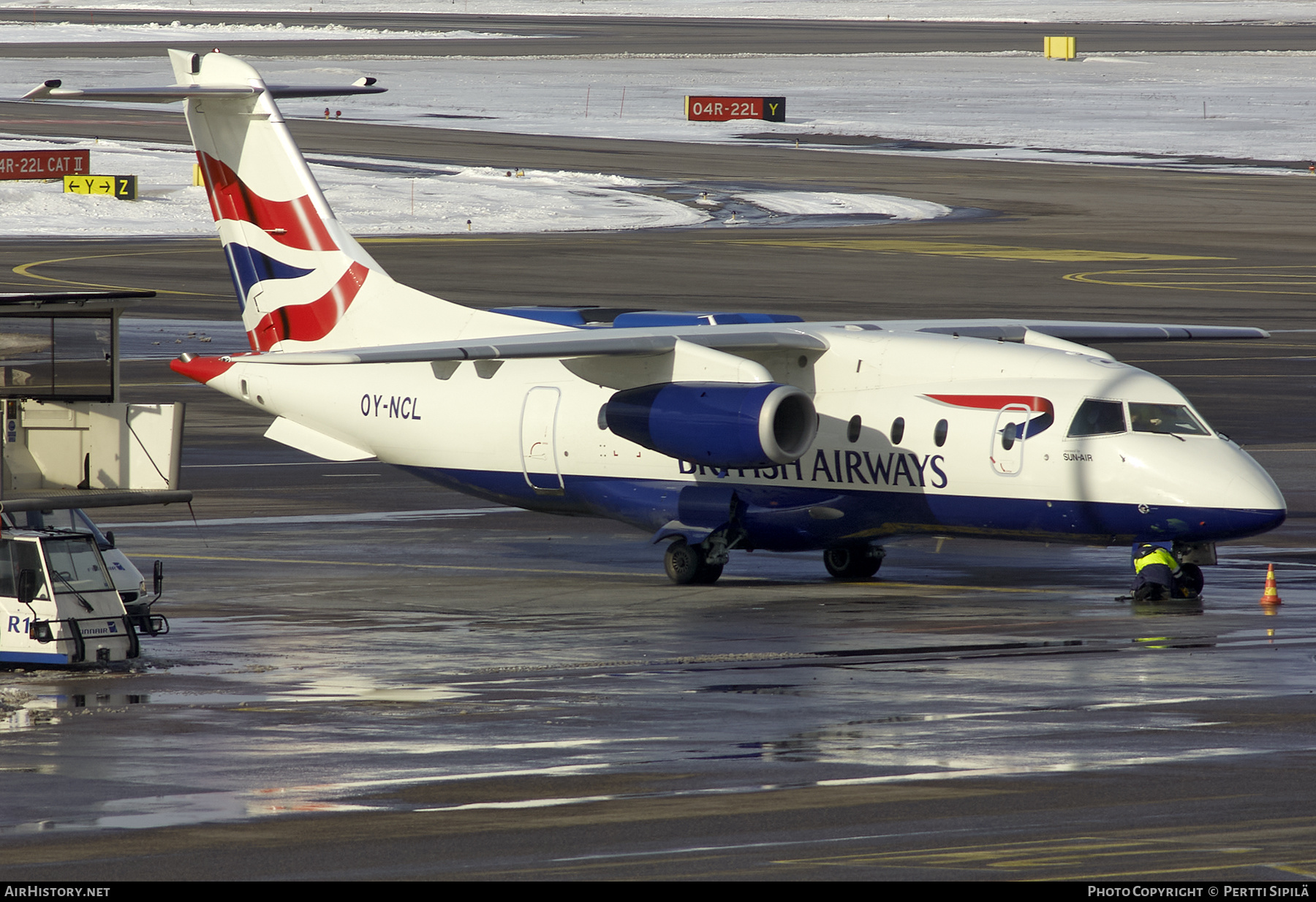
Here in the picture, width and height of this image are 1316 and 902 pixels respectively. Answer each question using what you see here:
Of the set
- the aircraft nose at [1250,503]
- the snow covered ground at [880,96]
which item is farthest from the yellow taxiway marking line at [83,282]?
the snow covered ground at [880,96]

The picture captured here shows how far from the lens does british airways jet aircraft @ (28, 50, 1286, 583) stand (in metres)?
25.2

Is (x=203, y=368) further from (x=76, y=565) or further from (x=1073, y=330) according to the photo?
(x=1073, y=330)

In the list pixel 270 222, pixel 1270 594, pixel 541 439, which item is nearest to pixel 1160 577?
pixel 1270 594

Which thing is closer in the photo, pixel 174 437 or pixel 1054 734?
pixel 1054 734

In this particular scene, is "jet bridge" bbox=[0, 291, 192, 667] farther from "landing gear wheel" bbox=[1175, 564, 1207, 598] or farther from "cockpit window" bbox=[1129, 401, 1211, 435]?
"landing gear wheel" bbox=[1175, 564, 1207, 598]

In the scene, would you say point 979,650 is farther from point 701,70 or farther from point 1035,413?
point 701,70

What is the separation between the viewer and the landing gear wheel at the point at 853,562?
27.7 m

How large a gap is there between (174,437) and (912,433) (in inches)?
367

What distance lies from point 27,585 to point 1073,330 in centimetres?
1584

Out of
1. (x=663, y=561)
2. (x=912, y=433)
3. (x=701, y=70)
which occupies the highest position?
(x=701, y=70)

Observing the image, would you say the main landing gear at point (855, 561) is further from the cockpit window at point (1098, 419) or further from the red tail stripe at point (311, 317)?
the red tail stripe at point (311, 317)

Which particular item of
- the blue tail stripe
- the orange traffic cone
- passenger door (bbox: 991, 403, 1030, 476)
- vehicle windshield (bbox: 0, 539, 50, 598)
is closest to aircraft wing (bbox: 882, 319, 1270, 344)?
passenger door (bbox: 991, 403, 1030, 476)
